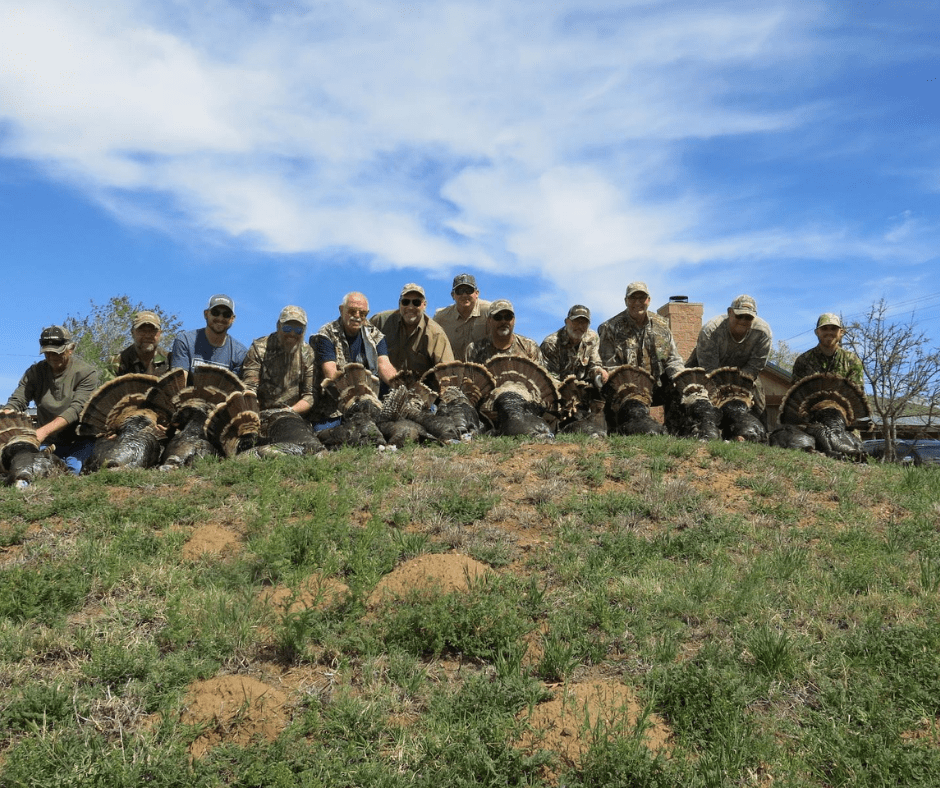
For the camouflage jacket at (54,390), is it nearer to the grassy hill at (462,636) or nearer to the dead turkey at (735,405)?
the grassy hill at (462,636)

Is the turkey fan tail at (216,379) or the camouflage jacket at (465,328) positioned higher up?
the camouflage jacket at (465,328)

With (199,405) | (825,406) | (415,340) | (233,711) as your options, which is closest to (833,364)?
(825,406)

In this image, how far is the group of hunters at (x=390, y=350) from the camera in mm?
9695

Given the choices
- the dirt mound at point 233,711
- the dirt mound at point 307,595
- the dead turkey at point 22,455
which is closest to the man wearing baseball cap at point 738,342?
the dirt mound at point 307,595

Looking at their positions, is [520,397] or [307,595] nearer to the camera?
[307,595]

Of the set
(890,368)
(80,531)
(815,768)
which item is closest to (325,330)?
(80,531)

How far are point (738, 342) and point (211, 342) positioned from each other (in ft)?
21.7

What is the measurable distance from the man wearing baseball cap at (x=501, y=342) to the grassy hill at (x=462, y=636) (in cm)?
413

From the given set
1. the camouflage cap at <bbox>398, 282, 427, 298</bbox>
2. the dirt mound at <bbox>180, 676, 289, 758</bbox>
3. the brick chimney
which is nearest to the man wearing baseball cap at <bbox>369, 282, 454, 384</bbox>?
the camouflage cap at <bbox>398, 282, 427, 298</bbox>

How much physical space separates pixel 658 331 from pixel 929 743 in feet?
26.2

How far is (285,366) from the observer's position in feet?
33.8

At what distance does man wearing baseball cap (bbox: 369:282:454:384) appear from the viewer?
10.7m

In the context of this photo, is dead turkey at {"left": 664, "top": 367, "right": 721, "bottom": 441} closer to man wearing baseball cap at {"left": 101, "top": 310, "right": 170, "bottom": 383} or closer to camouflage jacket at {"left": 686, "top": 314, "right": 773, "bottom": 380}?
camouflage jacket at {"left": 686, "top": 314, "right": 773, "bottom": 380}

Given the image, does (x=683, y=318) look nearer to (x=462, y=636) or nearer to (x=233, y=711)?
(x=462, y=636)
